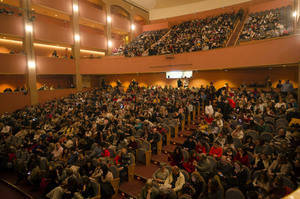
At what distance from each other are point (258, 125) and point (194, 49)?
9.08 metres

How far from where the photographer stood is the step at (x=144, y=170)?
542cm

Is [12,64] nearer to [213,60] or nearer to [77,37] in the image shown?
[77,37]

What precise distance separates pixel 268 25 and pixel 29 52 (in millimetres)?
17007

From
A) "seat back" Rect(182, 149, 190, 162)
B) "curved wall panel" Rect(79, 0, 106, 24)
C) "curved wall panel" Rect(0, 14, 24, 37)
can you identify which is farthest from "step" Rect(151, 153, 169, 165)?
"curved wall panel" Rect(79, 0, 106, 24)

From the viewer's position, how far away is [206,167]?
429cm

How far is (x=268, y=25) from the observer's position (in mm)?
12734

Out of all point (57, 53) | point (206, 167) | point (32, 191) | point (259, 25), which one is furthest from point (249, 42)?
point (57, 53)

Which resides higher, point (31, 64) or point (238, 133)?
point (31, 64)

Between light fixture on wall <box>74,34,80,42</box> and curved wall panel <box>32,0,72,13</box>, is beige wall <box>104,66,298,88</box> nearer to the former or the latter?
light fixture on wall <box>74,34,80,42</box>

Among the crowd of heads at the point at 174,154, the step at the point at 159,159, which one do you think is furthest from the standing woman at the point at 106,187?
the step at the point at 159,159

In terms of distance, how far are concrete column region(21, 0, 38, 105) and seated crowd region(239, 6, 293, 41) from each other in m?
15.1

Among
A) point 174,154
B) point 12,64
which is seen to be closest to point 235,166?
point 174,154

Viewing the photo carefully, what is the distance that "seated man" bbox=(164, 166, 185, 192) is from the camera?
13.2ft

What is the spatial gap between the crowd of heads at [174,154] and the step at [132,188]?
0.72 feet
